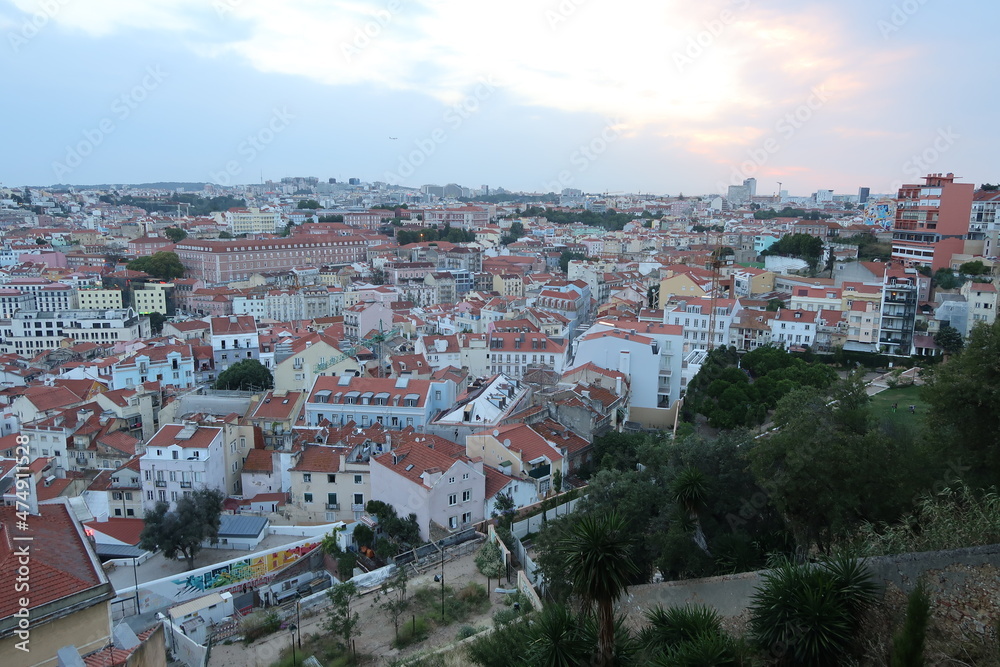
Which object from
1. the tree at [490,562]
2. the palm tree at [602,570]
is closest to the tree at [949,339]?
the tree at [490,562]

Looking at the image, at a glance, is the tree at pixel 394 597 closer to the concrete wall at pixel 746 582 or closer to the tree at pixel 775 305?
the concrete wall at pixel 746 582

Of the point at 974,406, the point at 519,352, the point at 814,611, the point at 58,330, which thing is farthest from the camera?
the point at 58,330

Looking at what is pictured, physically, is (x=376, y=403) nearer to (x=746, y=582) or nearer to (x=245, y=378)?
(x=245, y=378)

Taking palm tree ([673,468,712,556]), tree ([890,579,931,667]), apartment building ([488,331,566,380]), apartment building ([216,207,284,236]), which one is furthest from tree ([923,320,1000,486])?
apartment building ([216,207,284,236])

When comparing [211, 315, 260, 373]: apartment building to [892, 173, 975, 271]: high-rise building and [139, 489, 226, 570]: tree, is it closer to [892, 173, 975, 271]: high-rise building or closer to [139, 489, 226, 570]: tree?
[139, 489, 226, 570]: tree

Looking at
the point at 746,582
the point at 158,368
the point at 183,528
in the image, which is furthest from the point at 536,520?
the point at 158,368

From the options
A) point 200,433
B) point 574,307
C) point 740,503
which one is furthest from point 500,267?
point 740,503
